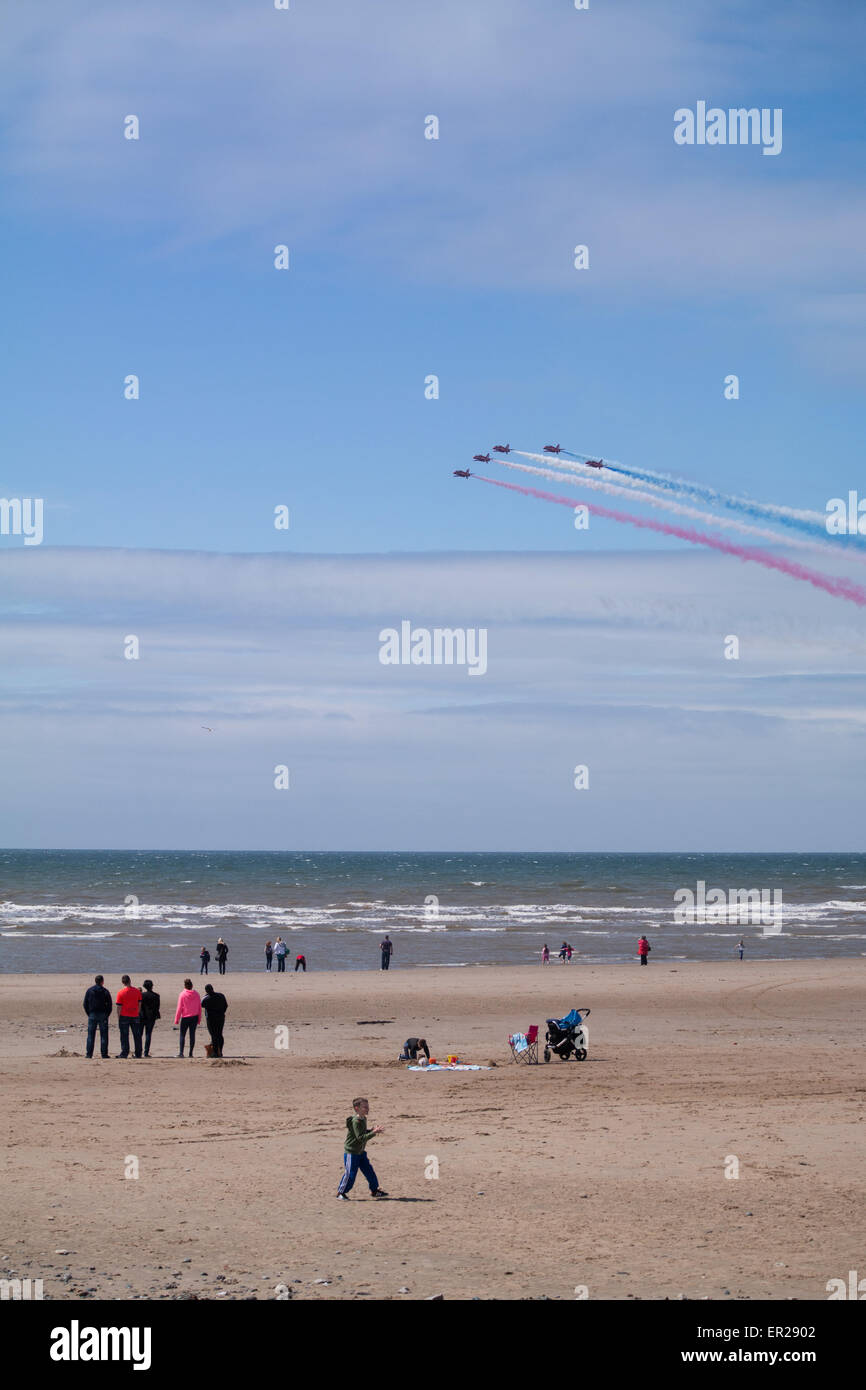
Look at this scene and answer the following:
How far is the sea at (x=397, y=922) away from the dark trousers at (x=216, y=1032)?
21.4m

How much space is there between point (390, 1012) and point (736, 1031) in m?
9.20

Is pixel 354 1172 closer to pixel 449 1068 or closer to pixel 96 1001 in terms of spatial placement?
pixel 449 1068

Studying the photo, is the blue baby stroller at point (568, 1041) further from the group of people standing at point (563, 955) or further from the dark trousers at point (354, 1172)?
the group of people standing at point (563, 955)

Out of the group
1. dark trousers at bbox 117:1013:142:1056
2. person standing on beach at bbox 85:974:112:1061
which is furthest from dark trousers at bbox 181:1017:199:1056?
person standing on beach at bbox 85:974:112:1061

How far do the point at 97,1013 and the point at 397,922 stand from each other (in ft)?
164

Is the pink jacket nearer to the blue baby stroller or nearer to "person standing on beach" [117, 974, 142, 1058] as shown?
"person standing on beach" [117, 974, 142, 1058]

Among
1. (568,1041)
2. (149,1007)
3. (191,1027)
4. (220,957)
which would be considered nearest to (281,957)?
(220,957)

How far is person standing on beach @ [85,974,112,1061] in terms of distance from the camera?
75.7ft

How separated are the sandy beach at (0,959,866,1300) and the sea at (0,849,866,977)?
2320cm

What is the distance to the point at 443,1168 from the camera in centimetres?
1432

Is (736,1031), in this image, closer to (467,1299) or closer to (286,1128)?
(286,1128)

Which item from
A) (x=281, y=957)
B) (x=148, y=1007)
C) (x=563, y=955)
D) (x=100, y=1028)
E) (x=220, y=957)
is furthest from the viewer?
(x=563, y=955)

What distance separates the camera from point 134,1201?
41.7 ft
